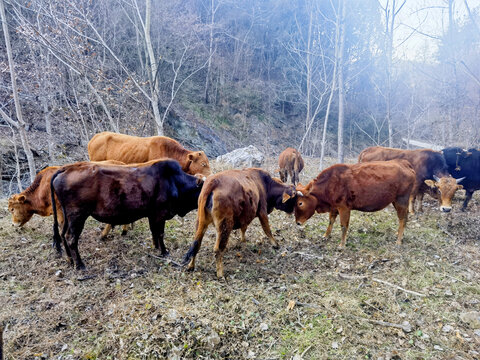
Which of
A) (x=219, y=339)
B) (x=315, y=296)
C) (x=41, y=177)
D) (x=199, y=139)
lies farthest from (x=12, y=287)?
(x=199, y=139)

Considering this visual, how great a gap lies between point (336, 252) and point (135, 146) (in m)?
6.12

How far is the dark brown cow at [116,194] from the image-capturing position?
5.02 meters

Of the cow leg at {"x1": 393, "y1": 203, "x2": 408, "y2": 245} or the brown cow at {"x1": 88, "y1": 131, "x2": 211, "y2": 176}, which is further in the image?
the brown cow at {"x1": 88, "y1": 131, "x2": 211, "y2": 176}

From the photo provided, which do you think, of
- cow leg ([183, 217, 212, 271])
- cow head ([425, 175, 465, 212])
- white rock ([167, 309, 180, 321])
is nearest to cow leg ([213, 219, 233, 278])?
cow leg ([183, 217, 212, 271])

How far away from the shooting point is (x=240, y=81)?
1236 inches

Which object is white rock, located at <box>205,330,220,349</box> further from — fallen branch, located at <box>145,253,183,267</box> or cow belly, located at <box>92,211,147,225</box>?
cow belly, located at <box>92,211,147,225</box>

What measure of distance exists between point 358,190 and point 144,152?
19.0 feet

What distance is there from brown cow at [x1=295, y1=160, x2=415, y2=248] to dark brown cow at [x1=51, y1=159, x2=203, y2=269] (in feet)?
9.86

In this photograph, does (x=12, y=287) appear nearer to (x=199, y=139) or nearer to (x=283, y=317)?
(x=283, y=317)

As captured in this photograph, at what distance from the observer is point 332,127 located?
116 feet

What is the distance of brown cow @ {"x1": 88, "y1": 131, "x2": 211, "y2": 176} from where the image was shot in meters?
8.17

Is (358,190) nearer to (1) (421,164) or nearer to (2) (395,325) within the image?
(2) (395,325)

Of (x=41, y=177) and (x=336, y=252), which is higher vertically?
(x=41, y=177)

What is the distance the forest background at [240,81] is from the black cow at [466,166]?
420 cm
